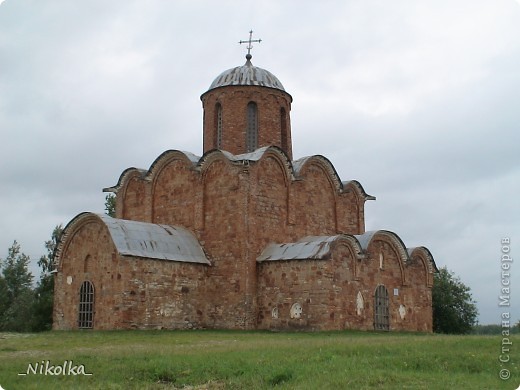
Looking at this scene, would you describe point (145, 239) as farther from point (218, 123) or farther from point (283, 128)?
point (283, 128)

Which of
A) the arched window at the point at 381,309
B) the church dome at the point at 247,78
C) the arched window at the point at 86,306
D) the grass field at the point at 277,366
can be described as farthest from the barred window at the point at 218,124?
the grass field at the point at 277,366

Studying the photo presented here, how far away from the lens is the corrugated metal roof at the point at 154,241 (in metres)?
20.9

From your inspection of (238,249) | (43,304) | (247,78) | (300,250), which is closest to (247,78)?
(247,78)

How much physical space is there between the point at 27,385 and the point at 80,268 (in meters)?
11.9

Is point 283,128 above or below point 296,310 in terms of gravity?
above

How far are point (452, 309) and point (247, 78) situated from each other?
1511 centimetres

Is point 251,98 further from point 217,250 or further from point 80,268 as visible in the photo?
point 80,268

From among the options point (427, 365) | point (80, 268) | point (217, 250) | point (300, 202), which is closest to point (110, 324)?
point (80, 268)

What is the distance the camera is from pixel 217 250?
2298 cm

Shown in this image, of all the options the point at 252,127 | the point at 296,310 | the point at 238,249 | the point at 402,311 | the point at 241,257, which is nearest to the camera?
the point at 296,310

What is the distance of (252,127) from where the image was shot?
2619 centimetres

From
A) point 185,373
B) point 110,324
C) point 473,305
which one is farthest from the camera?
point 473,305

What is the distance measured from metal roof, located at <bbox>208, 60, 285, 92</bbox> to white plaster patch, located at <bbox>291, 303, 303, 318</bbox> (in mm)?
9426

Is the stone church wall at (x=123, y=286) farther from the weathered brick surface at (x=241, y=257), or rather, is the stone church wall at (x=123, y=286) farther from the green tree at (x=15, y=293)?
the green tree at (x=15, y=293)
